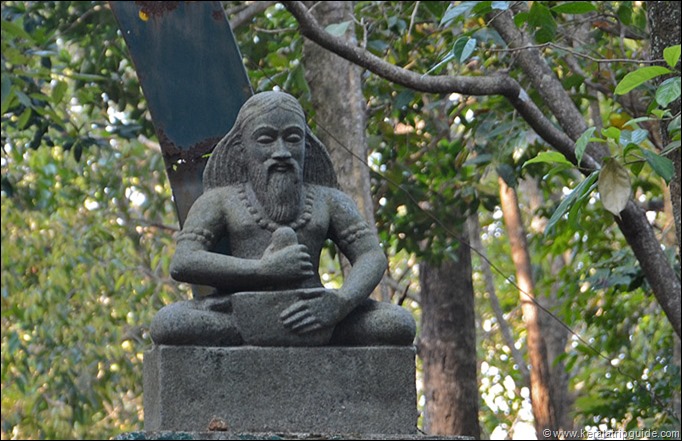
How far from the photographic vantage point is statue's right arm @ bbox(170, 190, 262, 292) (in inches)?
201

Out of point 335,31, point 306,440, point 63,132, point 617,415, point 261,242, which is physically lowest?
point 306,440

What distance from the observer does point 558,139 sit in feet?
24.8

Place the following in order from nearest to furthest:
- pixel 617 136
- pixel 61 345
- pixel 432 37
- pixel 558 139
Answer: pixel 617 136 < pixel 558 139 < pixel 432 37 < pixel 61 345

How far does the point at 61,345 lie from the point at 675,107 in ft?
28.0

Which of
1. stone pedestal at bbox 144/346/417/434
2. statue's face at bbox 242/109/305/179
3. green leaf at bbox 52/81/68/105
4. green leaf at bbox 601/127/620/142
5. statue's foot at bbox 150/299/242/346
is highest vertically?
green leaf at bbox 52/81/68/105

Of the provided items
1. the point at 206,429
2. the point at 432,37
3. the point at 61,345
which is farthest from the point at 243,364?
the point at 61,345

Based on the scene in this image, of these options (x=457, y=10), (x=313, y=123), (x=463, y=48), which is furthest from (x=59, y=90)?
(x=463, y=48)

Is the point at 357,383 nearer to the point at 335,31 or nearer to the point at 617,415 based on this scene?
the point at 335,31

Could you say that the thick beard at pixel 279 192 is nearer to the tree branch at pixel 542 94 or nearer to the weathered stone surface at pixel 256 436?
the weathered stone surface at pixel 256 436

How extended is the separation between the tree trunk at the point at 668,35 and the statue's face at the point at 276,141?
2.42 meters

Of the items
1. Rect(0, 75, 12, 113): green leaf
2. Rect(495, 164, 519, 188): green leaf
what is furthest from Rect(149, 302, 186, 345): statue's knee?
Rect(495, 164, 519, 188): green leaf

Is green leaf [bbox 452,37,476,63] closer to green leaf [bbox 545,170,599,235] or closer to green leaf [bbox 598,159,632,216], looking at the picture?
green leaf [bbox 545,170,599,235]

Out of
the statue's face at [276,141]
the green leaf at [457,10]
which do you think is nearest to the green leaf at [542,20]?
the green leaf at [457,10]

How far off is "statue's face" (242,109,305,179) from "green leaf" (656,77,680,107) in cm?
145
